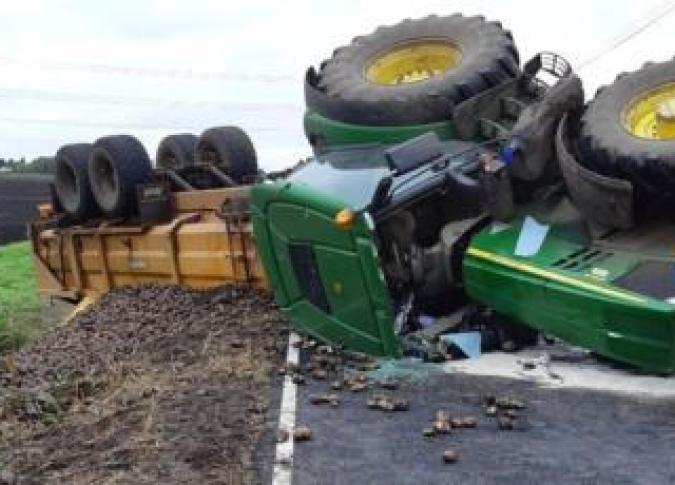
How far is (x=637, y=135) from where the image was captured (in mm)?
6691

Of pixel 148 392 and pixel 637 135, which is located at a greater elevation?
pixel 637 135

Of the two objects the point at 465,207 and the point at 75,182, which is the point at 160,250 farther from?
the point at 465,207

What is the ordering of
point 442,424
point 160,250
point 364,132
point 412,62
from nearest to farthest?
point 442,424 → point 364,132 → point 412,62 → point 160,250

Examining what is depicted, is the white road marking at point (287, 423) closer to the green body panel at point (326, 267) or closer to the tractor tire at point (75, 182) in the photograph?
the green body panel at point (326, 267)

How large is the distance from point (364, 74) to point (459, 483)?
5089 mm

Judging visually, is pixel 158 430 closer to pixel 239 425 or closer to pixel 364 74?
pixel 239 425

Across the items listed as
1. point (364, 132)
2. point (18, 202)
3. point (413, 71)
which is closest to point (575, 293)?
point (364, 132)

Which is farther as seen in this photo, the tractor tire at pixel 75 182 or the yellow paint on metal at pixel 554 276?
the tractor tire at pixel 75 182

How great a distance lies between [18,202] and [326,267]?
22902mm

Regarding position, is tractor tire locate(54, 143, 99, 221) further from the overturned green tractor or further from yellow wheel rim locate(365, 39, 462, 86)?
the overturned green tractor

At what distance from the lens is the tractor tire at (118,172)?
10.3 meters

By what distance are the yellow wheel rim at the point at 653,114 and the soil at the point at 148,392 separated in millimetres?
2526

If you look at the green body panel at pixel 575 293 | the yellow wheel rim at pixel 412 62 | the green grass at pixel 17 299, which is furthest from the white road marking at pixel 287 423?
the green grass at pixel 17 299

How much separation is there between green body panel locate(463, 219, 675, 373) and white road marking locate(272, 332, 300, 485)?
119 cm
